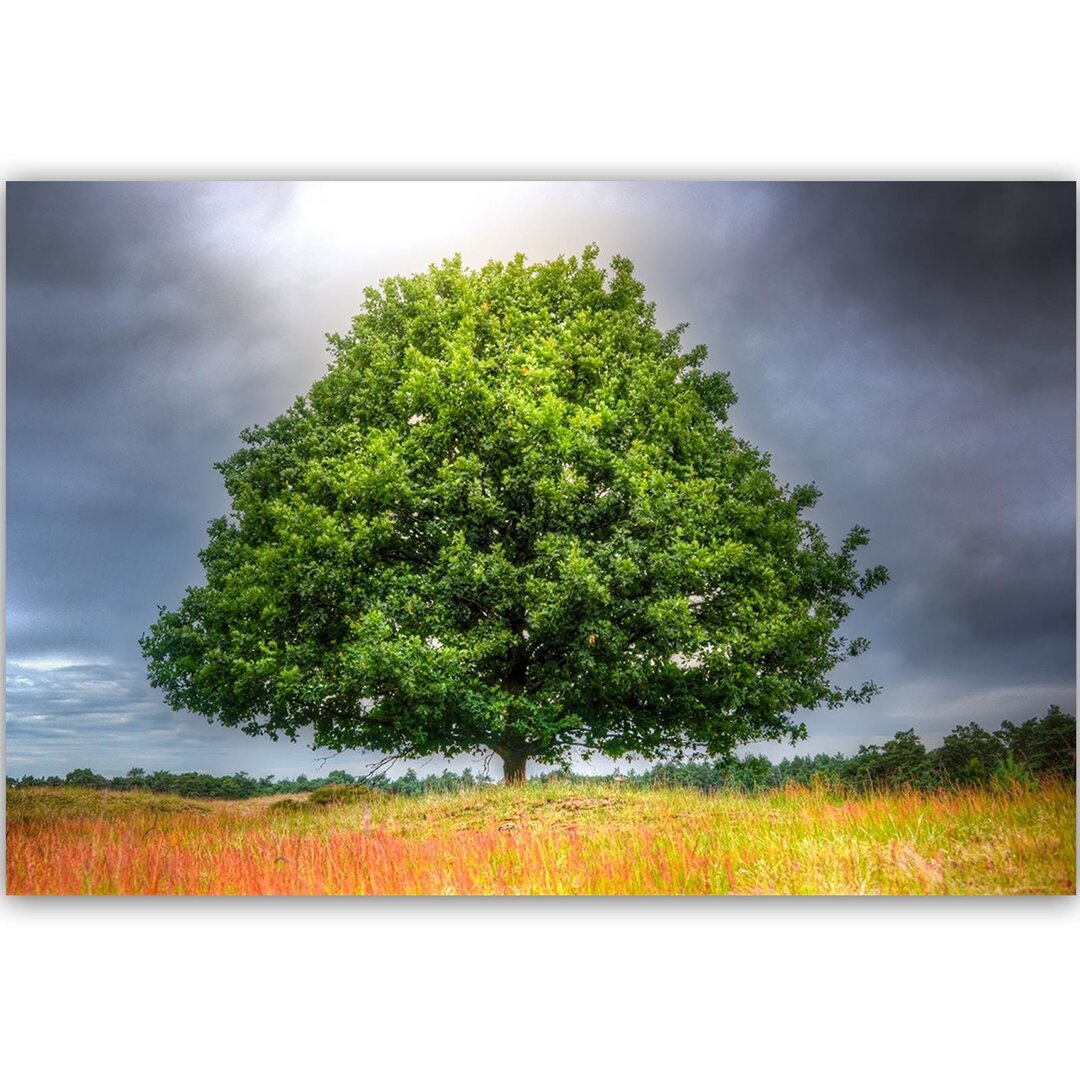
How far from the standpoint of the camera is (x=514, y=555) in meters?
7.90

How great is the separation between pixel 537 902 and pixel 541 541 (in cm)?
285

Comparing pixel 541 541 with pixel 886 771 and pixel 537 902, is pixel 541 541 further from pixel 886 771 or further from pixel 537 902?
pixel 886 771

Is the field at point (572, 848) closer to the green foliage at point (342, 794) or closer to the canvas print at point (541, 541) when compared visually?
the canvas print at point (541, 541)

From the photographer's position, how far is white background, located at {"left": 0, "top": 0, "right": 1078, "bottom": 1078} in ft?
20.0

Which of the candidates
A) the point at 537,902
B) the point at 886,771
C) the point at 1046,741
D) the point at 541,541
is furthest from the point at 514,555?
the point at 1046,741

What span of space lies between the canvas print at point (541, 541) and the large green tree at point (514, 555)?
4 cm

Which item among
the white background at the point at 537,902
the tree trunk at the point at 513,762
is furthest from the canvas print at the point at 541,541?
Answer: the white background at the point at 537,902

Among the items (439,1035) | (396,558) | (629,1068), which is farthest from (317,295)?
(629,1068)

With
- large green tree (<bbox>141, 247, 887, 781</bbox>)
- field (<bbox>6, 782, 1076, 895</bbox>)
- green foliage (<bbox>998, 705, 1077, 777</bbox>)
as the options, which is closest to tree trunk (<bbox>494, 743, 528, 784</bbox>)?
large green tree (<bbox>141, 247, 887, 781</bbox>)

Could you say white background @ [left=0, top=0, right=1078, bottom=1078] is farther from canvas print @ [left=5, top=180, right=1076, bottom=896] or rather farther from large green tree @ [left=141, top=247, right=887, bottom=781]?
large green tree @ [left=141, top=247, right=887, bottom=781]
